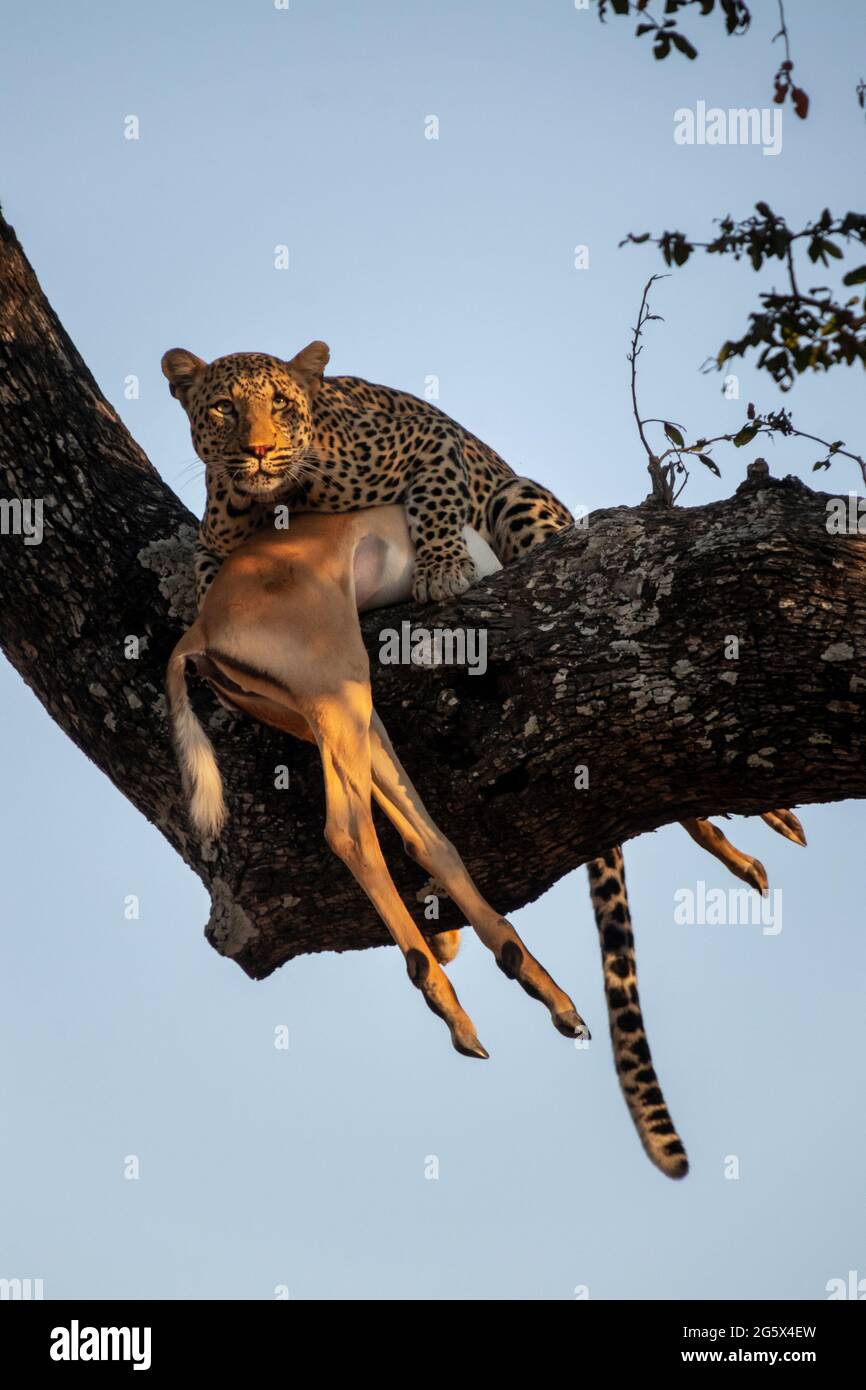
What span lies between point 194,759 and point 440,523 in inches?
52.3

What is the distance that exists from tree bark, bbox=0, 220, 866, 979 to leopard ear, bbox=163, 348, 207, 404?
11.1 inches

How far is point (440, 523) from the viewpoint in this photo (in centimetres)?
666

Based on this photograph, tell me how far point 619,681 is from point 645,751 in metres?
0.23

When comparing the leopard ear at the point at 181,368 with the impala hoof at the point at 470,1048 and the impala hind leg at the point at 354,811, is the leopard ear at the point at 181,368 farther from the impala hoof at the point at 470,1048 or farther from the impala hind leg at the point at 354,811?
the impala hoof at the point at 470,1048

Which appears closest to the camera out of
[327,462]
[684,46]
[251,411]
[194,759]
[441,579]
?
[684,46]

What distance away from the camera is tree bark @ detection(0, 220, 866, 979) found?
17.8ft

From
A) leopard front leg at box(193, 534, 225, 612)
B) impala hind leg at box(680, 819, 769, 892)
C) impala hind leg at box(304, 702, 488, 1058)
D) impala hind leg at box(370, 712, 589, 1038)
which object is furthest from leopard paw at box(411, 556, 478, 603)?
impala hind leg at box(680, 819, 769, 892)

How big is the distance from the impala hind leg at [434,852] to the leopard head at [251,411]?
3.40 ft

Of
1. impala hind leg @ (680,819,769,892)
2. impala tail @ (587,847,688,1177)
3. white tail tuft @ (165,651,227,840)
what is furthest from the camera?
impala hind leg @ (680,819,769,892)

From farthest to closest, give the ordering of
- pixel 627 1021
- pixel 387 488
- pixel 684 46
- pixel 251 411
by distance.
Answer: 1. pixel 627 1021
2. pixel 387 488
3. pixel 251 411
4. pixel 684 46

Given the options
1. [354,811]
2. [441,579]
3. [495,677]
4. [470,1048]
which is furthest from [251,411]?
[470,1048]

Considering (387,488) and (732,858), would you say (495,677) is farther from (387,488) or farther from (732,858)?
(732,858)

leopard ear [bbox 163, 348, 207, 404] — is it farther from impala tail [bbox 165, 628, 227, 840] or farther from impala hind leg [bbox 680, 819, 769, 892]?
impala hind leg [bbox 680, 819, 769, 892]
